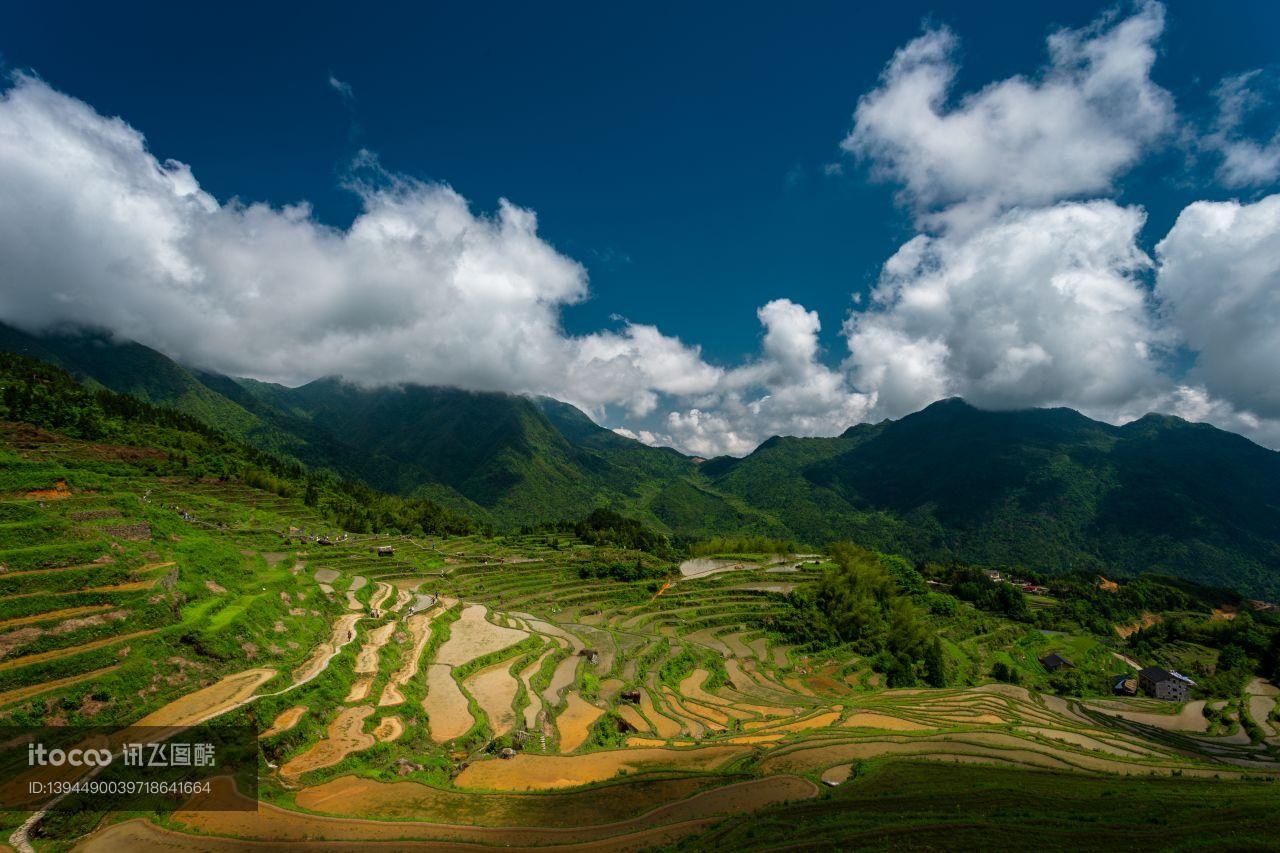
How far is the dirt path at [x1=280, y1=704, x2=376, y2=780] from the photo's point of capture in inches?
906

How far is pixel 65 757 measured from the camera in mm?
19297

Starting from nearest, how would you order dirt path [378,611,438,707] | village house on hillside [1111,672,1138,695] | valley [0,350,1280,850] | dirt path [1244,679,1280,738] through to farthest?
valley [0,350,1280,850]
dirt path [378,611,438,707]
dirt path [1244,679,1280,738]
village house on hillside [1111,672,1138,695]

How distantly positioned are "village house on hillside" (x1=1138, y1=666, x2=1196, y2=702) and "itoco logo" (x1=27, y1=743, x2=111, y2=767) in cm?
9779

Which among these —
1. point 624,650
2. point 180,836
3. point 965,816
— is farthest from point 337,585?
point 965,816

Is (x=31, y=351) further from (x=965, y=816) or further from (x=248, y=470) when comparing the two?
(x=965, y=816)

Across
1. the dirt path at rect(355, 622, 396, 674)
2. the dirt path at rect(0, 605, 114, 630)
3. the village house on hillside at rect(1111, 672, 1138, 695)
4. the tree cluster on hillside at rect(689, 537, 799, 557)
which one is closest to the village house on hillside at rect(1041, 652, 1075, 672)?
the village house on hillside at rect(1111, 672, 1138, 695)

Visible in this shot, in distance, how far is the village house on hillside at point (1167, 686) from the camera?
6350cm

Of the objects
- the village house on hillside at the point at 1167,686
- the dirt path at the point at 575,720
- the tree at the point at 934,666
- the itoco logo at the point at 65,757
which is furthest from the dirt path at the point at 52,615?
the village house on hillside at the point at 1167,686

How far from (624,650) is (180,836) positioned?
3629 centimetres

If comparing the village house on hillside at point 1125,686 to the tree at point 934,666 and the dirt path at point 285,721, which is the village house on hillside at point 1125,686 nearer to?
the tree at point 934,666

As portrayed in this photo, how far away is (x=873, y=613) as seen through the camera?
70562 mm

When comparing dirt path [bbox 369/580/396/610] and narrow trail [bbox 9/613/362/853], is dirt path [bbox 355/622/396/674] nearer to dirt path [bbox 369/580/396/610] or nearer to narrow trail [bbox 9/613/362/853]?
narrow trail [bbox 9/613/362/853]

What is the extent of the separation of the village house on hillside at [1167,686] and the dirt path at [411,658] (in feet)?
284

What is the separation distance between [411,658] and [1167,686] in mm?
88701
